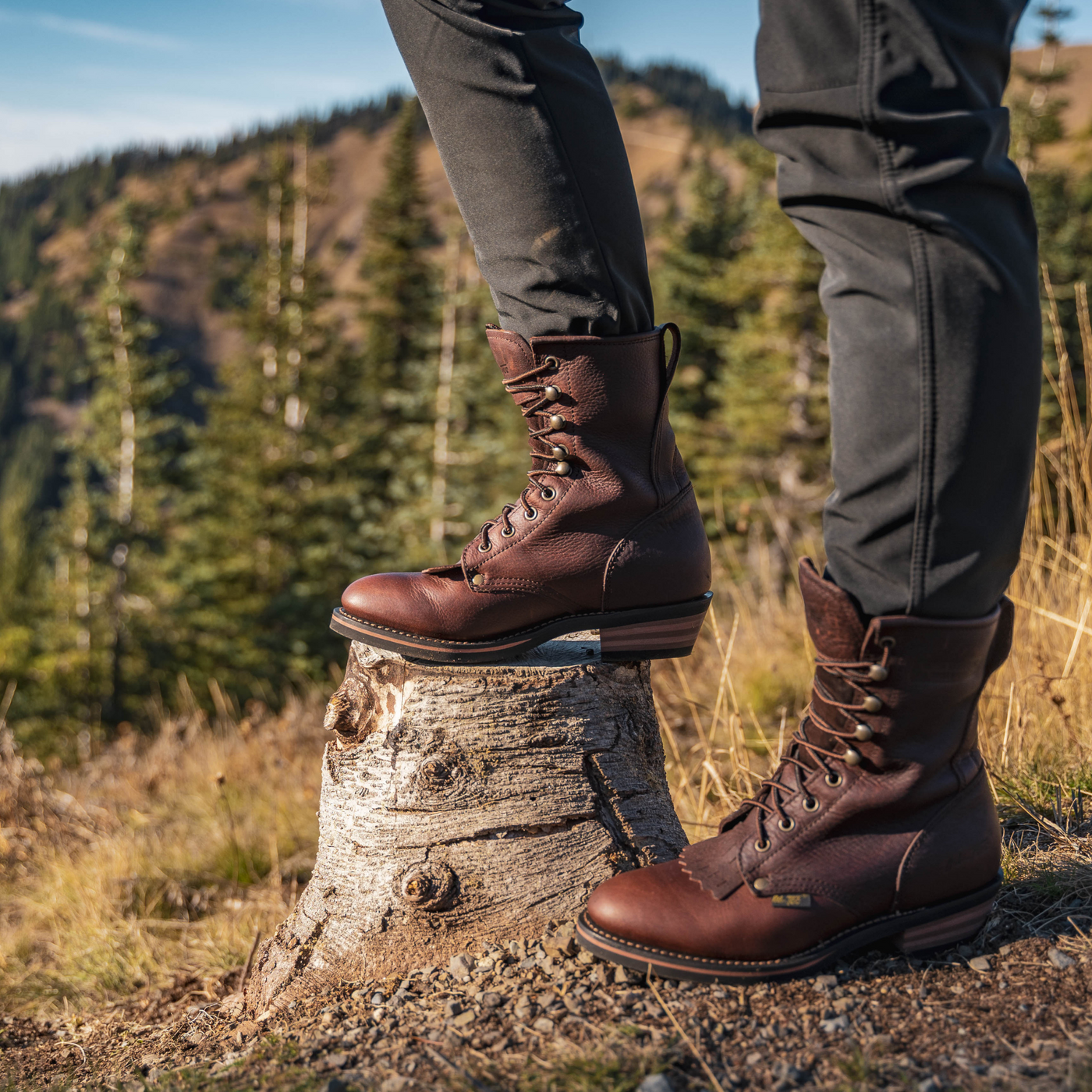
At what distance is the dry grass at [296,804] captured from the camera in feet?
6.76

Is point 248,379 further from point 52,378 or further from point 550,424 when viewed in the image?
point 52,378

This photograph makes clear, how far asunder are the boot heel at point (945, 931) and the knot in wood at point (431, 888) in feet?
2.52

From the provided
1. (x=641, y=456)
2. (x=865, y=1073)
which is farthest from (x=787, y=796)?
(x=641, y=456)

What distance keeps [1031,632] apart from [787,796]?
1771 millimetres

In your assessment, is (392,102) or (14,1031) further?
(392,102)

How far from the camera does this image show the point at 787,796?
1.32m

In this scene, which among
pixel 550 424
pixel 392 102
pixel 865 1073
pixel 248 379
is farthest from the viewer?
pixel 392 102

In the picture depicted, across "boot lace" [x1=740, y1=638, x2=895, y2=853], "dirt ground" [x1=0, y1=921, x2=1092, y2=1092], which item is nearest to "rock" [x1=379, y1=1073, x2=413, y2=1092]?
"dirt ground" [x1=0, y1=921, x2=1092, y2=1092]

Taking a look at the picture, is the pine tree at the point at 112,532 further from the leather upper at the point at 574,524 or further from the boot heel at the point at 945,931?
the boot heel at the point at 945,931

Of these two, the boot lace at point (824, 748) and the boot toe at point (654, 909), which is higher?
the boot lace at point (824, 748)

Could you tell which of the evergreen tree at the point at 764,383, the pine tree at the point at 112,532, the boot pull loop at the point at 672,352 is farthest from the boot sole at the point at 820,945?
the pine tree at the point at 112,532

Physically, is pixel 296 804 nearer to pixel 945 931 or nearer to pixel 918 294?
pixel 945 931

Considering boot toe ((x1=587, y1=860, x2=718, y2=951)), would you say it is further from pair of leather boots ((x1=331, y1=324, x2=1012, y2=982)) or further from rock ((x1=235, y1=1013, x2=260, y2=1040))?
rock ((x1=235, y1=1013, x2=260, y2=1040))

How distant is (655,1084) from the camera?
1.04 metres
